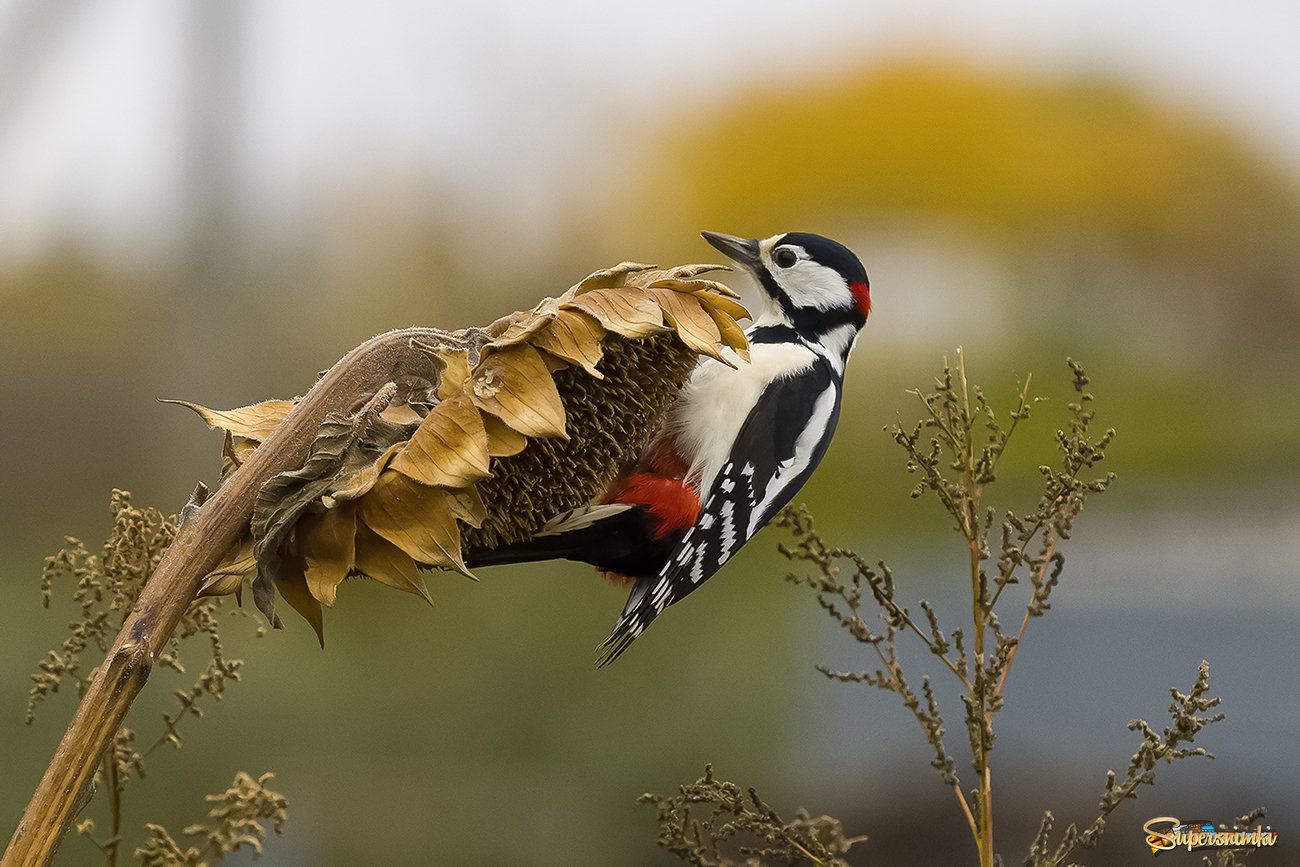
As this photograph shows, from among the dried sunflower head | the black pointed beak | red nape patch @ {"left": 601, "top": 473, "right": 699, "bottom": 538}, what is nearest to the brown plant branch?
the dried sunflower head

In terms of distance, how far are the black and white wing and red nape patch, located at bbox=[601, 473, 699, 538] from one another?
11mm

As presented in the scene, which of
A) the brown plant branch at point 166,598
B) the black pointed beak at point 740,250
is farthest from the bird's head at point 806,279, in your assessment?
the brown plant branch at point 166,598

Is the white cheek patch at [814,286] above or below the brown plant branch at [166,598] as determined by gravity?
above

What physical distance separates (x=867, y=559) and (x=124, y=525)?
0.82 meters

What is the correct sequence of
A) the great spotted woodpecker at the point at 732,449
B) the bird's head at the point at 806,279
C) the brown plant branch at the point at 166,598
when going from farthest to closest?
the bird's head at the point at 806,279, the great spotted woodpecker at the point at 732,449, the brown plant branch at the point at 166,598

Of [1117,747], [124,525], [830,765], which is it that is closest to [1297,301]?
[1117,747]

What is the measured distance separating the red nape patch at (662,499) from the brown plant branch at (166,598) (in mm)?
130

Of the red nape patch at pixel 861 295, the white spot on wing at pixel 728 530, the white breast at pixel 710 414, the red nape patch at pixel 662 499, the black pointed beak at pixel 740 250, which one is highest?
the black pointed beak at pixel 740 250

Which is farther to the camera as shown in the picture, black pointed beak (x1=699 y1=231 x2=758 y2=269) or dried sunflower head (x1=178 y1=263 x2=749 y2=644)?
black pointed beak (x1=699 y1=231 x2=758 y2=269)

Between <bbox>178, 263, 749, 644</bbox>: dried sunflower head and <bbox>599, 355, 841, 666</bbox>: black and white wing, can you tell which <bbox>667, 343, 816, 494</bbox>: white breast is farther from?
<bbox>178, 263, 749, 644</bbox>: dried sunflower head

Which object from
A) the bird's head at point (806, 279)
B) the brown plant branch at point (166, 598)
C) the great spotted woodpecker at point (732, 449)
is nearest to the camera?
the brown plant branch at point (166, 598)

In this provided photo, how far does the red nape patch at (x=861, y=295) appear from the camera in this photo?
1.85 ft

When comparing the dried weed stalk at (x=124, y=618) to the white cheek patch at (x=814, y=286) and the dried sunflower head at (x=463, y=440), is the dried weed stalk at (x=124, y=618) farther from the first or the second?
the white cheek patch at (x=814, y=286)

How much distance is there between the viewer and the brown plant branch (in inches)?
10.6
